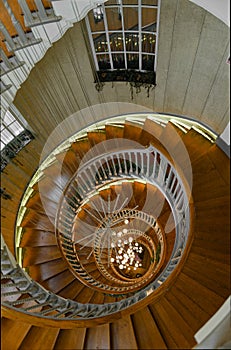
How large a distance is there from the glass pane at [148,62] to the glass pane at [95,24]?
40.4 inches

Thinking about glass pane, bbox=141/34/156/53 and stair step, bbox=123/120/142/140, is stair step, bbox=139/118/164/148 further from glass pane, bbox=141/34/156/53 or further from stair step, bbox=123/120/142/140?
glass pane, bbox=141/34/156/53

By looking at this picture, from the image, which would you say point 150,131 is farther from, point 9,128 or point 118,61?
point 9,128

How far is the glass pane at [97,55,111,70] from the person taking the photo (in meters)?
5.84

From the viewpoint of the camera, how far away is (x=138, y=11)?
199 inches

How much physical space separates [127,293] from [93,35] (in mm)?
5851

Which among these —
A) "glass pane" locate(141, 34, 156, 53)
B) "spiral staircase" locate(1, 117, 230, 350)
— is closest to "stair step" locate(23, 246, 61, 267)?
"spiral staircase" locate(1, 117, 230, 350)

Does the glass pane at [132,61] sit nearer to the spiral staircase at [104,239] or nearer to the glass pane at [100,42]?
the glass pane at [100,42]

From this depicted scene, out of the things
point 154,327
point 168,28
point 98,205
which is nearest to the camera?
point 154,327

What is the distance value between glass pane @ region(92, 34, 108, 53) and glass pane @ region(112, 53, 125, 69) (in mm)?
242

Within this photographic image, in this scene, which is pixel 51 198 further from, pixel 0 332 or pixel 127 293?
pixel 0 332

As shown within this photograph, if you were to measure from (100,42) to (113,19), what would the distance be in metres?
0.52

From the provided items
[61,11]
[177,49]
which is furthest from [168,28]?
[61,11]

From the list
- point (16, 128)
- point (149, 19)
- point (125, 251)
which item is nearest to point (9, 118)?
point (16, 128)

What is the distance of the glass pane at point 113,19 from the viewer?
5.21 meters
